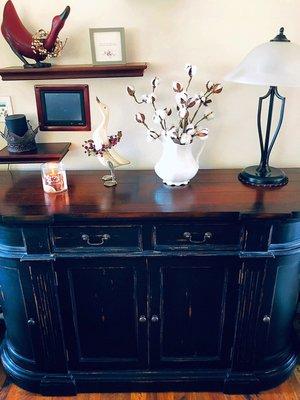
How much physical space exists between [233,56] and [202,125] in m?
0.33

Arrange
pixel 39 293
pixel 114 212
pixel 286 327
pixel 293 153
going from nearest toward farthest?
pixel 114 212, pixel 39 293, pixel 286 327, pixel 293 153

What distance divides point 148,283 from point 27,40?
3.76 ft

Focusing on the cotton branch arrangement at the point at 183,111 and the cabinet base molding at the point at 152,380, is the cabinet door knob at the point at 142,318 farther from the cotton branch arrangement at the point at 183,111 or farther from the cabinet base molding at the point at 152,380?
the cotton branch arrangement at the point at 183,111

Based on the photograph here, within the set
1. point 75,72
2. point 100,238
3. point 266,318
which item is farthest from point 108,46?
point 266,318

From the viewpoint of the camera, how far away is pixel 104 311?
160 cm

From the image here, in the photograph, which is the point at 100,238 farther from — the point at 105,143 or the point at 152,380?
the point at 152,380

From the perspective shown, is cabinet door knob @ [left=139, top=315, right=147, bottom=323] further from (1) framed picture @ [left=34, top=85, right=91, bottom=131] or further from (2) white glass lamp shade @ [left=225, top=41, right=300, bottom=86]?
(2) white glass lamp shade @ [left=225, top=41, right=300, bottom=86]

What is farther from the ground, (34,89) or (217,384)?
(34,89)

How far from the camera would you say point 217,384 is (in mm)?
1738

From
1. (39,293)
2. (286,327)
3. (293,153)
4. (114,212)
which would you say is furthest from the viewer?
(293,153)

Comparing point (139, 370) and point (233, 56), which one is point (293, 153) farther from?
point (139, 370)

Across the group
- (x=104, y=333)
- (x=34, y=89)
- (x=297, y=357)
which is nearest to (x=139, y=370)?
(x=104, y=333)

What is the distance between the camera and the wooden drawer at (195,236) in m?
1.44

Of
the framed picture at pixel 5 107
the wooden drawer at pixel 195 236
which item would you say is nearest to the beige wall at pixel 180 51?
the framed picture at pixel 5 107
